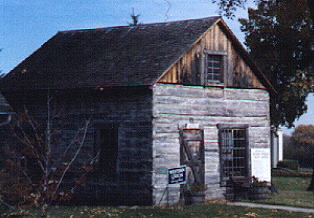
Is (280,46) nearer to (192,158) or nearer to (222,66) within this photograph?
(222,66)

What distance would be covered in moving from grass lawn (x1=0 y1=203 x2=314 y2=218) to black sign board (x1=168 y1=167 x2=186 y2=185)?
0.93 meters

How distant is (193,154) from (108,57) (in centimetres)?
506

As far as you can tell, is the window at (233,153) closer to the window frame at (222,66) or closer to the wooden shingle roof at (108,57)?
the window frame at (222,66)

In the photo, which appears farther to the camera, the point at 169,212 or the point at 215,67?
the point at 215,67

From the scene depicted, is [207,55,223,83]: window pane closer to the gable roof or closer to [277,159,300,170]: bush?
the gable roof

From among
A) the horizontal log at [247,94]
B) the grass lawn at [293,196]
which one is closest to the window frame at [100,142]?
the horizontal log at [247,94]

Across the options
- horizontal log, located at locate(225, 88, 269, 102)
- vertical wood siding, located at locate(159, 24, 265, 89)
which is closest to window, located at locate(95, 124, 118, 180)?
vertical wood siding, located at locate(159, 24, 265, 89)

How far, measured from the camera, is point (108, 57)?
23.0 metres

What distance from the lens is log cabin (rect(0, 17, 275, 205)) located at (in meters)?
20.6

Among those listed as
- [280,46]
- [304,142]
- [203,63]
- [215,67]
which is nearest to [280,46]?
[280,46]

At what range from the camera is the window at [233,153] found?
2269cm

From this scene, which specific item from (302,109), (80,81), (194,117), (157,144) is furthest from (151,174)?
(302,109)

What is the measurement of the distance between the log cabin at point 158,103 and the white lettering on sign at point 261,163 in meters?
0.04

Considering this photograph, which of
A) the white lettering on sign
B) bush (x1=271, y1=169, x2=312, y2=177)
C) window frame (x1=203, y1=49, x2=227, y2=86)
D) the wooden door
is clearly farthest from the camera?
Result: bush (x1=271, y1=169, x2=312, y2=177)
